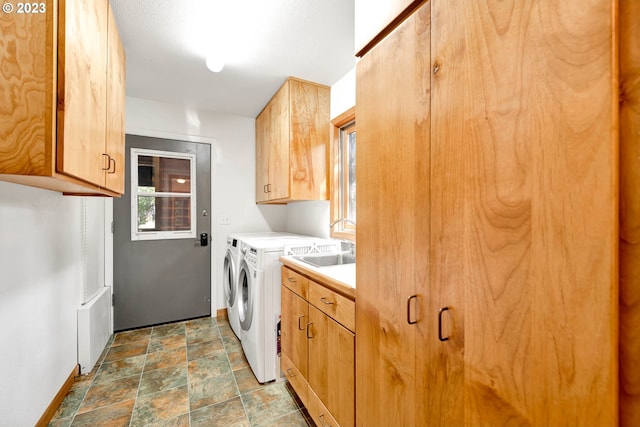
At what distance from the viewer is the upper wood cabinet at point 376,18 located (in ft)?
2.76

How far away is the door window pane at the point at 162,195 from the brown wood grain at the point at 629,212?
3094mm

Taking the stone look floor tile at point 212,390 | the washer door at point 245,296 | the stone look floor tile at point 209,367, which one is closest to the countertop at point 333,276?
the washer door at point 245,296

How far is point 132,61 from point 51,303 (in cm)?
179

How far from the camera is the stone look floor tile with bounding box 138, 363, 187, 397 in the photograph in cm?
180

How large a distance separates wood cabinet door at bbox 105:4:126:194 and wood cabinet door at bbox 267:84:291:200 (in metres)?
1.17

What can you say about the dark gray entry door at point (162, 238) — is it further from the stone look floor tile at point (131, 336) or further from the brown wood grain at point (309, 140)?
the brown wood grain at point (309, 140)

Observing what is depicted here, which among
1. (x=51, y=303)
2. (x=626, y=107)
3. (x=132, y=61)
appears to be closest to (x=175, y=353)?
(x=51, y=303)

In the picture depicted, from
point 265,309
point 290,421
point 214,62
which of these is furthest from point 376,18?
point 290,421

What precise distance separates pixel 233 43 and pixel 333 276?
5.54ft

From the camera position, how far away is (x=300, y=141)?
2.28 metres

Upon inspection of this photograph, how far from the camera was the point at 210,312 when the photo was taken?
2.95 metres

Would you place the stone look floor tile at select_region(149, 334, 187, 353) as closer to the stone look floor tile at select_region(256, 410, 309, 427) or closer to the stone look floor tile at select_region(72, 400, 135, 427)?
the stone look floor tile at select_region(72, 400, 135, 427)

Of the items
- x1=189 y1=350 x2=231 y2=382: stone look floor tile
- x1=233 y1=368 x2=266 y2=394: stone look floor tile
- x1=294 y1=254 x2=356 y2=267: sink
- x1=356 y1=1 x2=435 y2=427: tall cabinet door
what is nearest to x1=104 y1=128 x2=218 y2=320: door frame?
x1=189 y1=350 x2=231 y2=382: stone look floor tile

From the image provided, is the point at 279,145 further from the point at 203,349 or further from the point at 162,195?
the point at 203,349
